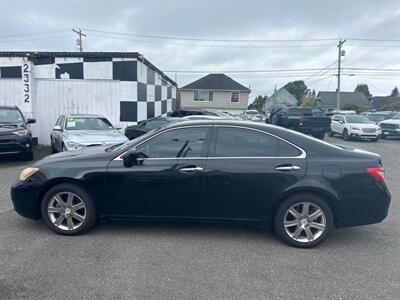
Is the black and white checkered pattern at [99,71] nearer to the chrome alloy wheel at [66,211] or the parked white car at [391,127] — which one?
the chrome alloy wheel at [66,211]

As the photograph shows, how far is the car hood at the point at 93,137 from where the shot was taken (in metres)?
7.59

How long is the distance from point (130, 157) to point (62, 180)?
0.92 m

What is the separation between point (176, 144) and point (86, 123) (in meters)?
5.89

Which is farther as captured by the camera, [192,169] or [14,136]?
[14,136]

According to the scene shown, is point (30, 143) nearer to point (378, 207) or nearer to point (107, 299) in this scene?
point (107, 299)

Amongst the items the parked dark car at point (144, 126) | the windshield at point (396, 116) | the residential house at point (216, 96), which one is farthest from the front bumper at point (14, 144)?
the residential house at point (216, 96)

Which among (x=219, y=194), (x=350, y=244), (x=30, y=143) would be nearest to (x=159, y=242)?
(x=219, y=194)

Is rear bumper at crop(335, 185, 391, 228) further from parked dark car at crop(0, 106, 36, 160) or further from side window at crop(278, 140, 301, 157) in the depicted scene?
parked dark car at crop(0, 106, 36, 160)

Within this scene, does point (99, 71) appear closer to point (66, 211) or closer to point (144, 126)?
point (144, 126)

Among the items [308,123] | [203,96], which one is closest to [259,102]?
[203,96]

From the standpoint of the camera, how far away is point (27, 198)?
4.09m

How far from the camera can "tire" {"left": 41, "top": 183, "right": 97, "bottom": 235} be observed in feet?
13.2

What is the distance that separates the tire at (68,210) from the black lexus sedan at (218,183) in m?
0.01

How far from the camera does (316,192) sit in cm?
384
